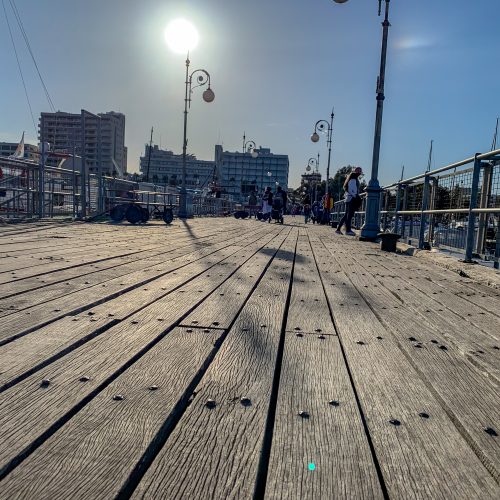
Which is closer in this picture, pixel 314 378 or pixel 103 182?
pixel 314 378

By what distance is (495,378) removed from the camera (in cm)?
221

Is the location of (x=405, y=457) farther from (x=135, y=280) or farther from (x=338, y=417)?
(x=135, y=280)

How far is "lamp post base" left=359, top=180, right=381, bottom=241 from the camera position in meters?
12.4

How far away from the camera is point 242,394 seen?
6.17ft

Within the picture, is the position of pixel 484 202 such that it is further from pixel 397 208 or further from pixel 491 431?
pixel 491 431

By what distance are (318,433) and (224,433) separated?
0.30 meters

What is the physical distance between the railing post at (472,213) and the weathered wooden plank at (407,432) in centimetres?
404

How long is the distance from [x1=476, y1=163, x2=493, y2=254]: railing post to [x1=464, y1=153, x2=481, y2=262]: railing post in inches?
3.3

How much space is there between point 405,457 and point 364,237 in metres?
11.2

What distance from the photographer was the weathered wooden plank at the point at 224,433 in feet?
4.19

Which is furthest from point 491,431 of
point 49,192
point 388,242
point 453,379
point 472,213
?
point 49,192

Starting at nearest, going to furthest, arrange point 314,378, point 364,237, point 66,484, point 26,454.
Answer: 1. point 66,484
2. point 26,454
3. point 314,378
4. point 364,237

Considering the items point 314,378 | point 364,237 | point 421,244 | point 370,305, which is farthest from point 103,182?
point 314,378

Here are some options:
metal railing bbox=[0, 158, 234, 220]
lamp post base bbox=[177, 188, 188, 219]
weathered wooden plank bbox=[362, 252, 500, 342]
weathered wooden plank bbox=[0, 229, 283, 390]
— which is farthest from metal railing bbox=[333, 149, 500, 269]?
lamp post base bbox=[177, 188, 188, 219]
